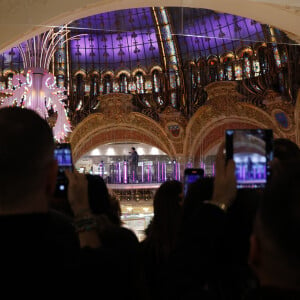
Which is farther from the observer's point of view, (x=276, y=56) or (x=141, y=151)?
(x=141, y=151)


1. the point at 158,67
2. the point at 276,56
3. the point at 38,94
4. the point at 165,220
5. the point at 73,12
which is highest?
the point at 158,67

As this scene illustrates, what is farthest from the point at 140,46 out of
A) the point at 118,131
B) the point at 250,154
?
the point at 250,154

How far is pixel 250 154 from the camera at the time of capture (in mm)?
1616

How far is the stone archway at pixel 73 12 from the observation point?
177 inches

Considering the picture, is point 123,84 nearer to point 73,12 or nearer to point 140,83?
point 140,83

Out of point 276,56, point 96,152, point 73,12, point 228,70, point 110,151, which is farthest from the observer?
point 110,151

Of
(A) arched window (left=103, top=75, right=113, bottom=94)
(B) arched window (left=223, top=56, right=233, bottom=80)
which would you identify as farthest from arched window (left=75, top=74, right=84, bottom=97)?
(B) arched window (left=223, top=56, right=233, bottom=80)

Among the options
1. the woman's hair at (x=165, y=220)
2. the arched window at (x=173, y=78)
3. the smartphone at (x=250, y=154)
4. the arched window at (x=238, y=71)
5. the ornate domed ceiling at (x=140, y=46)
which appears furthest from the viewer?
the arched window at (x=173, y=78)

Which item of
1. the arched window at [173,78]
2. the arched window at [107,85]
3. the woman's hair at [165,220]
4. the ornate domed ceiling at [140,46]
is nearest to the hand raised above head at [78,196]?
the woman's hair at [165,220]

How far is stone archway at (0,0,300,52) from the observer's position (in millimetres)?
4484

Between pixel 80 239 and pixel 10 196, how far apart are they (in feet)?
1.11

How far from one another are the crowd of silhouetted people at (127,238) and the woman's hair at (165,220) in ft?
1.66

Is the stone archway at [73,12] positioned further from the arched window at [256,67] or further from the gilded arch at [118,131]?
the gilded arch at [118,131]

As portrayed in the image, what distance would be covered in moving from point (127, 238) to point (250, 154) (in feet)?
1.81
